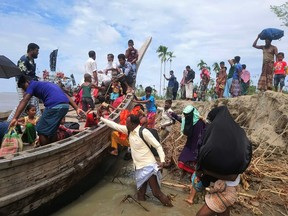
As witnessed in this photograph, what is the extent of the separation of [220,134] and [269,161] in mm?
4137

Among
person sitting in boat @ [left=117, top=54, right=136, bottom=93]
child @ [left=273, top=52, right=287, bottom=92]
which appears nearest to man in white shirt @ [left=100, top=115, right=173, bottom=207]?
person sitting in boat @ [left=117, top=54, right=136, bottom=93]

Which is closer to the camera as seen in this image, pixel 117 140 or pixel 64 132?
pixel 64 132

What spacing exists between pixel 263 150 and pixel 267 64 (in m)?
2.60

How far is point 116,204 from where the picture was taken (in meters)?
4.59

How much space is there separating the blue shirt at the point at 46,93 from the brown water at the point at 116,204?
63.4 inches

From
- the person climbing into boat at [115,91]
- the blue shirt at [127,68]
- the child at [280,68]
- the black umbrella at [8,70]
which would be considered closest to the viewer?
the black umbrella at [8,70]

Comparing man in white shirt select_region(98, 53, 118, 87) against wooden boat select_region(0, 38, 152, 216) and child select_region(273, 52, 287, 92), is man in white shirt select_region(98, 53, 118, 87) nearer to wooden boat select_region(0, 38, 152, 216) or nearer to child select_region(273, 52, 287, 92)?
wooden boat select_region(0, 38, 152, 216)

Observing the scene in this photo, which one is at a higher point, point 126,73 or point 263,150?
point 126,73

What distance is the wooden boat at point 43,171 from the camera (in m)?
3.02

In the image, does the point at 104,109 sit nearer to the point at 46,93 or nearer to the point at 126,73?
the point at 126,73

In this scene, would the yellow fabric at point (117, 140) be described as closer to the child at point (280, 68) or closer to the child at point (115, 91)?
the child at point (115, 91)

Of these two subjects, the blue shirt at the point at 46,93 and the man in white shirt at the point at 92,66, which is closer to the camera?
the blue shirt at the point at 46,93

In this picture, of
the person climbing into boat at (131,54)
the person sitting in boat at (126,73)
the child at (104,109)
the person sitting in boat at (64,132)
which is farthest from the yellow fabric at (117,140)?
the person climbing into boat at (131,54)

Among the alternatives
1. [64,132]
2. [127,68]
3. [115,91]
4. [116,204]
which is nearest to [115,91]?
[115,91]
